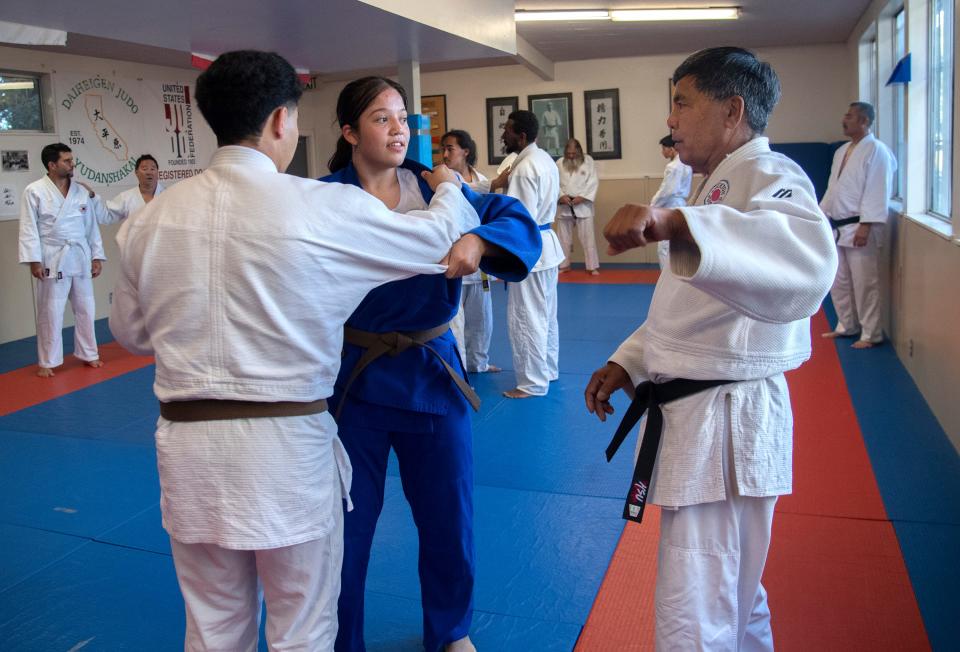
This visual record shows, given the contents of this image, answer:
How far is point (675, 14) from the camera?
29.5 ft

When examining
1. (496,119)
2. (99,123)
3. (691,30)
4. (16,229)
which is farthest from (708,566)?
(496,119)

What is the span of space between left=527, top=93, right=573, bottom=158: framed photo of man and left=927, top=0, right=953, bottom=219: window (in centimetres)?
722

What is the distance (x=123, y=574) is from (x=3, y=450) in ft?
7.00

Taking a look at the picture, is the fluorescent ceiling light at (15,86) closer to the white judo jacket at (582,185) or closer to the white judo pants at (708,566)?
the white judo jacket at (582,185)

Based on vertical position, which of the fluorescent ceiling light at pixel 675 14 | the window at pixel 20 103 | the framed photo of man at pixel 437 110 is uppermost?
the fluorescent ceiling light at pixel 675 14

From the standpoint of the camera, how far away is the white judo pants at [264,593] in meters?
1.69

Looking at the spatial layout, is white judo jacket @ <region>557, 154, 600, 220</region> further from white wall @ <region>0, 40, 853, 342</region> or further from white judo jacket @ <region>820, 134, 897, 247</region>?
white judo jacket @ <region>820, 134, 897, 247</region>

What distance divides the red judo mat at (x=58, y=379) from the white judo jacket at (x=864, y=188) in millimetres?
5681

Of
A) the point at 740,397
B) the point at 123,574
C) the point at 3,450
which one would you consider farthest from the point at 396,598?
the point at 3,450

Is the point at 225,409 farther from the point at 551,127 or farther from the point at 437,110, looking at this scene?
the point at 437,110

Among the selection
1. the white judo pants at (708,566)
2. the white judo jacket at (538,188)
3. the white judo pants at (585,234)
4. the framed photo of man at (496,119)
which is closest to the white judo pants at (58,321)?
the white judo jacket at (538,188)

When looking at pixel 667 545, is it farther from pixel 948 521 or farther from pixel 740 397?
pixel 948 521

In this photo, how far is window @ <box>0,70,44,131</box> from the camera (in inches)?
335

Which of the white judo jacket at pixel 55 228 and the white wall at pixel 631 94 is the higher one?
the white wall at pixel 631 94
